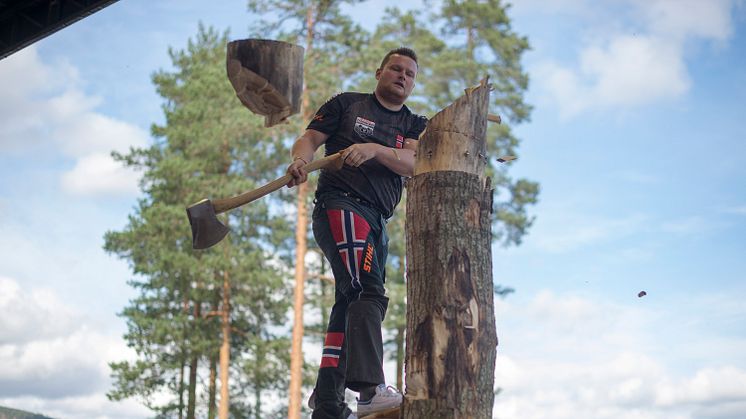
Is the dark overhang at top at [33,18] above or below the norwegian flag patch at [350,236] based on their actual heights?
above

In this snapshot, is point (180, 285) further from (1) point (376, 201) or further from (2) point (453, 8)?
(1) point (376, 201)

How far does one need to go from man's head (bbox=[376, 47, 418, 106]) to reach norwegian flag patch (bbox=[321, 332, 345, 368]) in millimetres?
1371

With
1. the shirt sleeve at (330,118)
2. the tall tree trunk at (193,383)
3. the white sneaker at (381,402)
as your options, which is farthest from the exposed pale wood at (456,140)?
the tall tree trunk at (193,383)

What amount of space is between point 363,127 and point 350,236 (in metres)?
0.66

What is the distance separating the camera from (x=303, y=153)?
4.84 m

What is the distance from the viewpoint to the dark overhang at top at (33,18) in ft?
28.3

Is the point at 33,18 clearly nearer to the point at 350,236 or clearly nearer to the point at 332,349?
the point at 350,236

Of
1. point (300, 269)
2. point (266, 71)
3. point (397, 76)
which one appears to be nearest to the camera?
point (397, 76)

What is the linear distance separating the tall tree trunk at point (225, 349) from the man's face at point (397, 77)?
49.0 feet

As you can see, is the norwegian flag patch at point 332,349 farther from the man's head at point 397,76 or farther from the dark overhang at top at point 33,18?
the dark overhang at top at point 33,18

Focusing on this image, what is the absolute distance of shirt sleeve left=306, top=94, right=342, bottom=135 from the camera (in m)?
4.99

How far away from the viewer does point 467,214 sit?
4398 millimetres

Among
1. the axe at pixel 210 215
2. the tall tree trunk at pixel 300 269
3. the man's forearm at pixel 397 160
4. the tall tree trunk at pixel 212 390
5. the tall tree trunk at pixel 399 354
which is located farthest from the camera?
the tall tree trunk at pixel 399 354

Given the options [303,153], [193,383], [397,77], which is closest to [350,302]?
[303,153]
